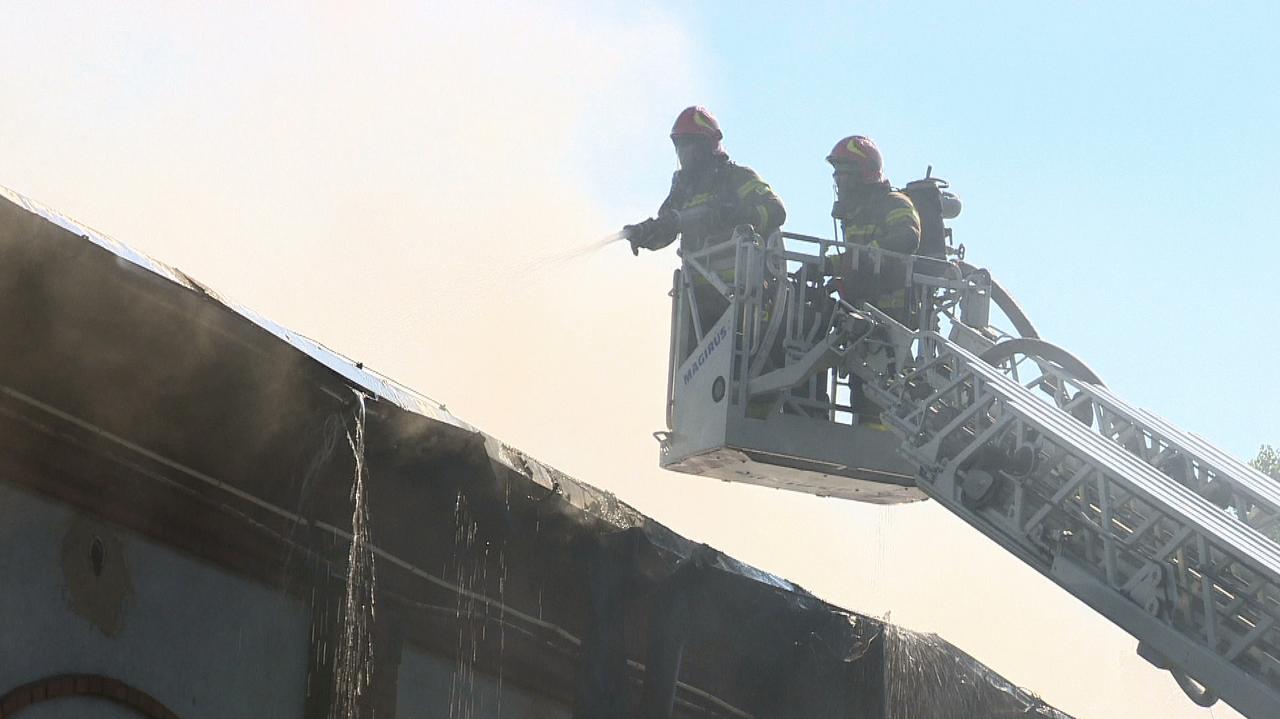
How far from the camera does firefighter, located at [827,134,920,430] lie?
446 inches

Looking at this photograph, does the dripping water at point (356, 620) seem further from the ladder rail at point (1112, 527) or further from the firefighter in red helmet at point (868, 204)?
the firefighter in red helmet at point (868, 204)

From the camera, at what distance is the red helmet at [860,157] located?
1191 centimetres

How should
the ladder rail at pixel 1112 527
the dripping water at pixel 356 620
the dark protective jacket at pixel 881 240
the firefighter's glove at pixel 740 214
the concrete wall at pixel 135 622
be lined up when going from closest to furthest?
1. the concrete wall at pixel 135 622
2. the dripping water at pixel 356 620
3. the ladder rail at pixel 1112 527
4. the dark protective jacket at pixel 881 240
5. the firefighter's glove at pixel 740 214

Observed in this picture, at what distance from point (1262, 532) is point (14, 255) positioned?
21.8 ft

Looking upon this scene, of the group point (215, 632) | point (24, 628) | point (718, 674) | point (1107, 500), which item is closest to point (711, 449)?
point (718, 674)

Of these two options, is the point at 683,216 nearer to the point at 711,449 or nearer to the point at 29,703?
the point at 711,449

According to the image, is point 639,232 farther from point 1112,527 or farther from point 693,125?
point 1112,527

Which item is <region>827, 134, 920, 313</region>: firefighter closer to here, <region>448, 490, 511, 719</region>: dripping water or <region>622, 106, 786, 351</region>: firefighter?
<region>622, 106, 786, 351</region>: firefighter

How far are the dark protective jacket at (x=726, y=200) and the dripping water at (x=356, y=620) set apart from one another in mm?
5025

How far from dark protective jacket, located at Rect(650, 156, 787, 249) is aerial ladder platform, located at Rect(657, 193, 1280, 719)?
0.44 feet

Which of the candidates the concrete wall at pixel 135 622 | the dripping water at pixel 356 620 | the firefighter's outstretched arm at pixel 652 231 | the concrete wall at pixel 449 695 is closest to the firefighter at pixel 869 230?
the firefighter's outstretched arm at pixel 652 231

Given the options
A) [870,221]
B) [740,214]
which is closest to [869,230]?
[870,221]

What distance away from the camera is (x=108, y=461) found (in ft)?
20.0

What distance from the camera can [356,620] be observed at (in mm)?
7312
